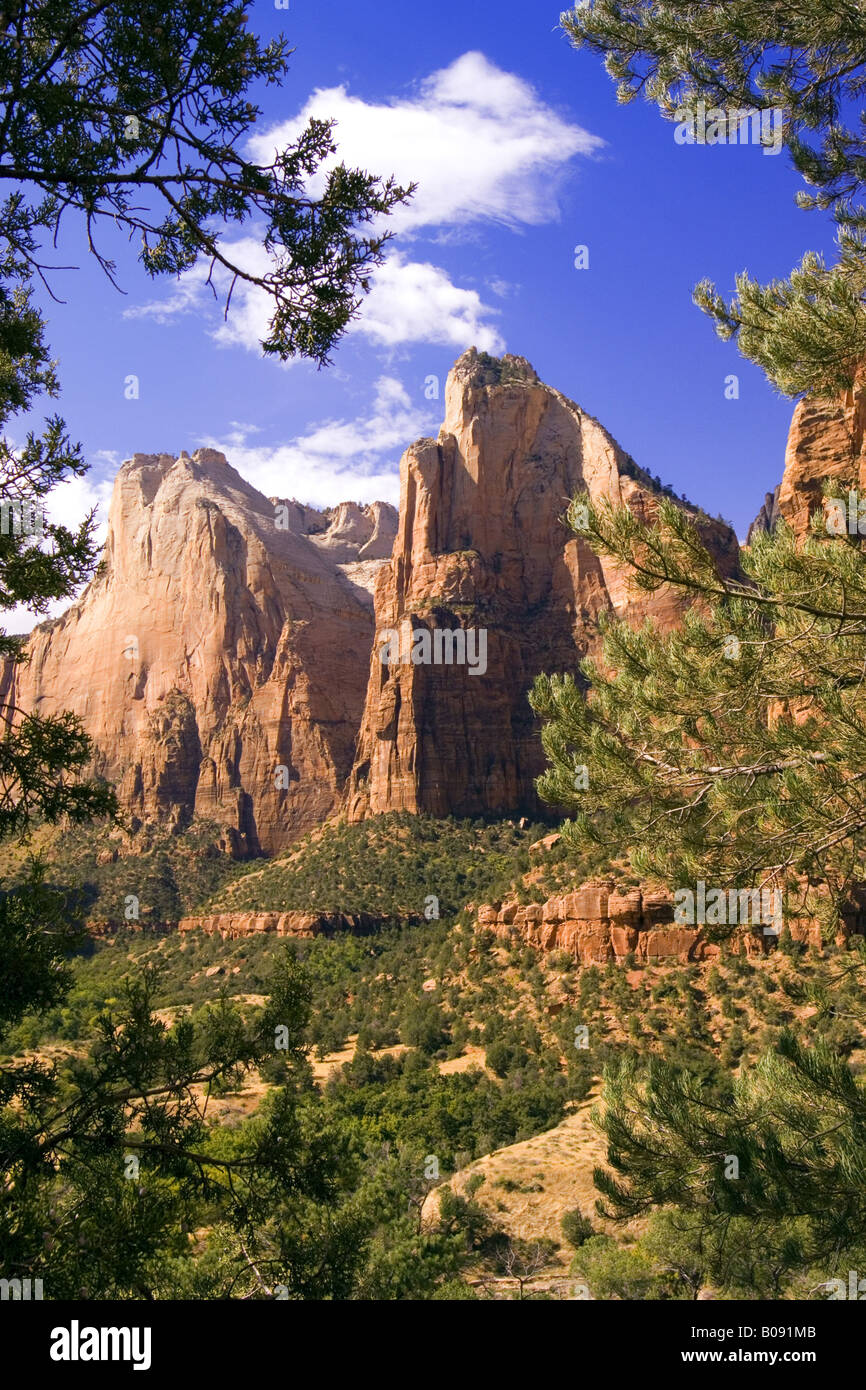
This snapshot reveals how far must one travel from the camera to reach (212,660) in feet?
294

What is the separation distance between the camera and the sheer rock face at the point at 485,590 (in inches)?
2559

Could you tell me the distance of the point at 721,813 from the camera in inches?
333

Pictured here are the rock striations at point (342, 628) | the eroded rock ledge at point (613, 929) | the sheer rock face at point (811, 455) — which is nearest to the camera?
the sheer rock face at point (811, 455)

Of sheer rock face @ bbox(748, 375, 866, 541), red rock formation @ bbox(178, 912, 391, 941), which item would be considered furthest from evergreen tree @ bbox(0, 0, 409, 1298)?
red rock formation @ bbox(178, 912, 391, 941)

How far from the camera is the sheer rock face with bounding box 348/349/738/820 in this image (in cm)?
6500

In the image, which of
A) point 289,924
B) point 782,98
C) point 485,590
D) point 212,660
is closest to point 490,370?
point 485,590

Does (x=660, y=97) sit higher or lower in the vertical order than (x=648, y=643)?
higher

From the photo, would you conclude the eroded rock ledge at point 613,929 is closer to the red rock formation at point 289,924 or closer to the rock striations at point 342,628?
the red rock formation at point 289,924

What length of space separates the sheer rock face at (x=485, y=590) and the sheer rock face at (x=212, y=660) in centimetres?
Result: 1248

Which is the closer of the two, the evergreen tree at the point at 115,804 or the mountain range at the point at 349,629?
the evergreen tree at the point at 115,804

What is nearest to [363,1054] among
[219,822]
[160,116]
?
[160,116]

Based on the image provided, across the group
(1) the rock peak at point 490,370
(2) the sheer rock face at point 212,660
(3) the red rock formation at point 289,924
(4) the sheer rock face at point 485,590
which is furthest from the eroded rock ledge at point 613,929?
(1) the rock peak at point 490,370
